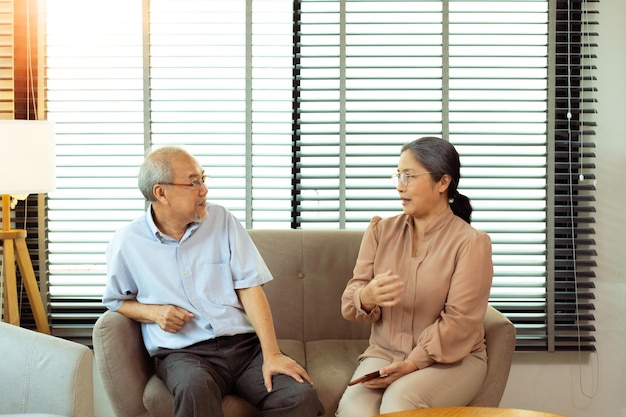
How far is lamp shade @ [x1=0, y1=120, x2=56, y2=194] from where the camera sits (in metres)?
3.28

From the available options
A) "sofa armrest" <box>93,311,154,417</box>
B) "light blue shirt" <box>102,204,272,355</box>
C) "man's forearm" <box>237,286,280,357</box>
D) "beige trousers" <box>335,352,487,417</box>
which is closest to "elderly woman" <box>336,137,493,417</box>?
"beige trousers" <box>335,352,487,417</box>

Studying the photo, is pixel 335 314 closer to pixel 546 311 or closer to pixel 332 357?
pixel 332 357

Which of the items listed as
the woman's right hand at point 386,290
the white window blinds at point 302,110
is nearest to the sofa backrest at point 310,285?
the white window blinds at point 302,110

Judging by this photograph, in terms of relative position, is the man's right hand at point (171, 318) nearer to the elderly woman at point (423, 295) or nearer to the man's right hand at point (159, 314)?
the man's right hand at point (159, 314)

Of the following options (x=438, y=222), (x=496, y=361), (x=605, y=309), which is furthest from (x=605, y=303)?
(x=438, y=222)

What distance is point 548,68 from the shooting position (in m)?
3.98

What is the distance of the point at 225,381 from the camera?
116 inches

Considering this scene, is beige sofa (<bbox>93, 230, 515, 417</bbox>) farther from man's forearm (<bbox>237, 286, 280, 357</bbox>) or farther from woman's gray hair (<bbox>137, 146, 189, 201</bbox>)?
woman's gray hair (<bbox>137, 146, 189, 201</bbox>)

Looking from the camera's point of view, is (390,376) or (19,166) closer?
(390,376)

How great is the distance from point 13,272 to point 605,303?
291 centimetres

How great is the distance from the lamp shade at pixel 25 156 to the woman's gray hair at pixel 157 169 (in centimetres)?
56

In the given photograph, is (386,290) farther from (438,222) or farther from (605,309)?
(605,309)

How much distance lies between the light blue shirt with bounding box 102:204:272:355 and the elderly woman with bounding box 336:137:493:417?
1.47 feet

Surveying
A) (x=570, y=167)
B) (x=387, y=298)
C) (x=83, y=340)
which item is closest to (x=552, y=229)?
(x=570, y=167)
